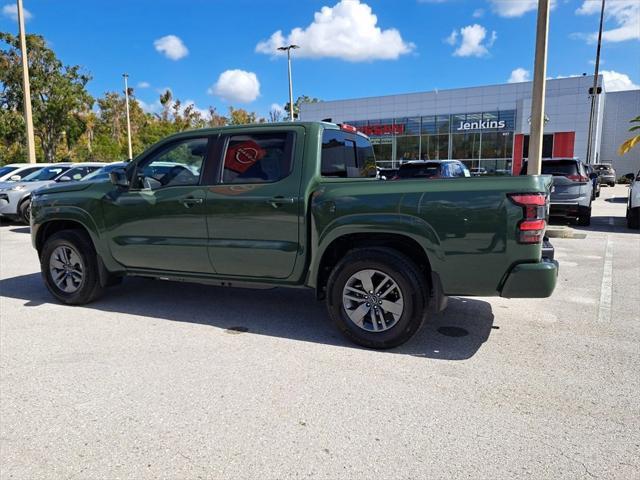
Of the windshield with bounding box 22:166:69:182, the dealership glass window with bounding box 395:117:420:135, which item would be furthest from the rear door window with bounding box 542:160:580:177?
the dealership glass window with bounding box 395:117:420:135

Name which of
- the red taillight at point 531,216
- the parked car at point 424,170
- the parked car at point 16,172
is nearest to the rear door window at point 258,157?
the red taillight at point 531,216

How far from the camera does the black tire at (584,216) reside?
11736mm

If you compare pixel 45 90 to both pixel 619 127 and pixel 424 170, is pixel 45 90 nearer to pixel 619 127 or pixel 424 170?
pixel 424 170

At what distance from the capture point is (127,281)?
674 cm

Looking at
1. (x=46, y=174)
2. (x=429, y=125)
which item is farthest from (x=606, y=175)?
(x=46, y=174)

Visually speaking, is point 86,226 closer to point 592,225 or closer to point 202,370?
point 202,370

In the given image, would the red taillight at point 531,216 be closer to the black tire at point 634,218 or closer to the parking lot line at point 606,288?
the parking lot line at point 606,288

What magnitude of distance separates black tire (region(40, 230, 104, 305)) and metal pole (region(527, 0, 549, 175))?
707cm

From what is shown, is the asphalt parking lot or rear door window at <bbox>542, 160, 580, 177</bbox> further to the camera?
rear door window at <bbox>542, 160, 580, 177</bbox>

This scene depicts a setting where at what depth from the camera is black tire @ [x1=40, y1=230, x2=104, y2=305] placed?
5332mm

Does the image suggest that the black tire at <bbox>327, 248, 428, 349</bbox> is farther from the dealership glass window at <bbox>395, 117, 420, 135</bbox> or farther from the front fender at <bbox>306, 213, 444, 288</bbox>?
the dealership glass window at <bbox>395, 117, 420, 135</bbox>

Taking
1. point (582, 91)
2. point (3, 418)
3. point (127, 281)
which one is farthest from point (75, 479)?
point (582, 91)

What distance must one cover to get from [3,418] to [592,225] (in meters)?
13.0

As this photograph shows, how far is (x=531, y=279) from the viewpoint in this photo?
365 centimetres
